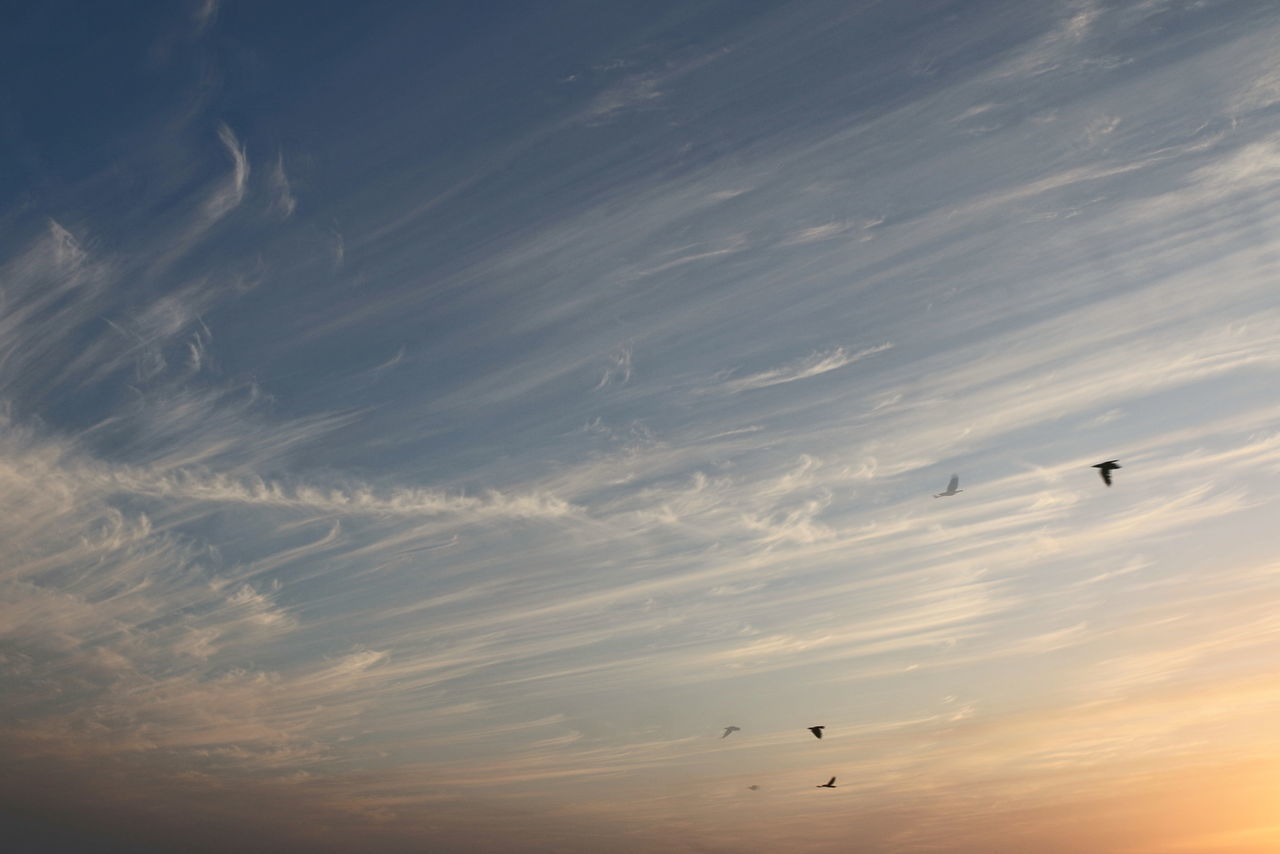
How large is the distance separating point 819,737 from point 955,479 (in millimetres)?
49184

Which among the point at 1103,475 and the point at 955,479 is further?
the point at 955,479

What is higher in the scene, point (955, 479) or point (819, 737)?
point (955, 479)

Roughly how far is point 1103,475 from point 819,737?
59825 mm

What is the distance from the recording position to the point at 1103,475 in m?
89.9

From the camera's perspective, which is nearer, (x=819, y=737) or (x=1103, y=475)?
(x=1103, y=475)

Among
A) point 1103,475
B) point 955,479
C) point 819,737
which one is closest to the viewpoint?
point 1103,475

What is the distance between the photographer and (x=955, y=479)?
10031 cm

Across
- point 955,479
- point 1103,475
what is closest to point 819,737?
point 955,479

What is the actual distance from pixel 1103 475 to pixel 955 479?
16.7 metres

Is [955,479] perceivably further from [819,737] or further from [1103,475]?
[819,737]

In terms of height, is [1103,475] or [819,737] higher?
[1103,475]

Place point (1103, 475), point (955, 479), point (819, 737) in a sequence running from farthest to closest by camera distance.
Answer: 1. point (819, 737)
2. point (955, 479)
3. point (1103, 475)
